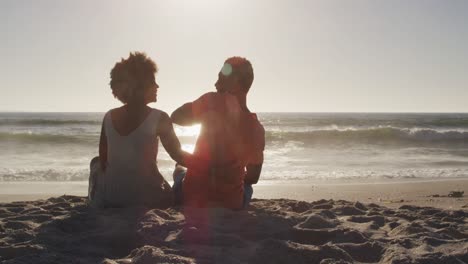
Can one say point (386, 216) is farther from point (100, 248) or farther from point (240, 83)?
point (100, 248)

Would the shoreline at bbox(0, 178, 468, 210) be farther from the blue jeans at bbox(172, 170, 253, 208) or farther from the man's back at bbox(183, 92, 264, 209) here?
the man's back at bbox(183, 92, 264, 209)

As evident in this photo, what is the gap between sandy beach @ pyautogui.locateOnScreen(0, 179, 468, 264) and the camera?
2703mm

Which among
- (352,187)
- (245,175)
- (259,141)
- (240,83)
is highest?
(240,83)

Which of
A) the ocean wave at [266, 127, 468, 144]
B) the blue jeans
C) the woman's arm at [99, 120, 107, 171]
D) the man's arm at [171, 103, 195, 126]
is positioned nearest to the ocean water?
the ocean wave at [266, 127, 468, 144]

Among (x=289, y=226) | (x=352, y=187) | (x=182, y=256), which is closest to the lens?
(x=182, y=256)

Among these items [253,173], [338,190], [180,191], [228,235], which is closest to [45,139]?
[338,190]

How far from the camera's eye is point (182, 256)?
269cm

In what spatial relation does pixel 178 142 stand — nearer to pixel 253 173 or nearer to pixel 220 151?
pixel 220 151

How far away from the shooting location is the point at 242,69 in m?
3.61

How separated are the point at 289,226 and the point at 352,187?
482 centimetres

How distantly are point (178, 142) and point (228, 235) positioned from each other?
97 cm

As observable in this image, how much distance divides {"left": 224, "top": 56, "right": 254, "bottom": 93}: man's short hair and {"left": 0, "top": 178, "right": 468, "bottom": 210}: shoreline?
329 centimetres

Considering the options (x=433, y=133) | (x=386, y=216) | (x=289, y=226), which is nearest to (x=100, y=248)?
(x=289, y=226)

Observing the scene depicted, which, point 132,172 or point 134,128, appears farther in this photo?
point 132,172
